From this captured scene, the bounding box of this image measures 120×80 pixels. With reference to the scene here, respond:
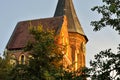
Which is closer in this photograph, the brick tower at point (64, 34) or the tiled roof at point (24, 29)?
the brick tower at point (64, 34)

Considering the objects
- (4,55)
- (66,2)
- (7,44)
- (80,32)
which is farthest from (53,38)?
(66,2)

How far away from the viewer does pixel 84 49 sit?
49781mm

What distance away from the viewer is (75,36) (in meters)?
47.8

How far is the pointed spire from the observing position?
156ft

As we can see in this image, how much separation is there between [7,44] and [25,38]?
179cm

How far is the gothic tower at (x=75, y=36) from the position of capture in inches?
1871

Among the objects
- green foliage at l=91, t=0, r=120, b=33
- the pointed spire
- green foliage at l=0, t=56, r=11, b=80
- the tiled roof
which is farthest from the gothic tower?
green foliage at l=91, t=0, r=120, b=33

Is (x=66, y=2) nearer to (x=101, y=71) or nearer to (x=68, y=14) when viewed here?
(x=68, y=14)

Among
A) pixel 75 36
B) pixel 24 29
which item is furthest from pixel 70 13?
pixel 24 29

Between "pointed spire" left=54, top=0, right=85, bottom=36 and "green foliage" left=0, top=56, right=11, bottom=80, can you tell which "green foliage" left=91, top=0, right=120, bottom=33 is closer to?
"green foliage" left=0, top=56, right=11, bottom=80

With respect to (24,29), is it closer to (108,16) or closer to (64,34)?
(64,34)

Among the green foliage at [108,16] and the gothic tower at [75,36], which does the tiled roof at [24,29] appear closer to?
the gothic tower at [75,36]

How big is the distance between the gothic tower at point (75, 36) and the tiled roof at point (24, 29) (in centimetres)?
443

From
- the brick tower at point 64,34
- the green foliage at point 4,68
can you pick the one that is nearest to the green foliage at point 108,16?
the green foliage at point 4,68
